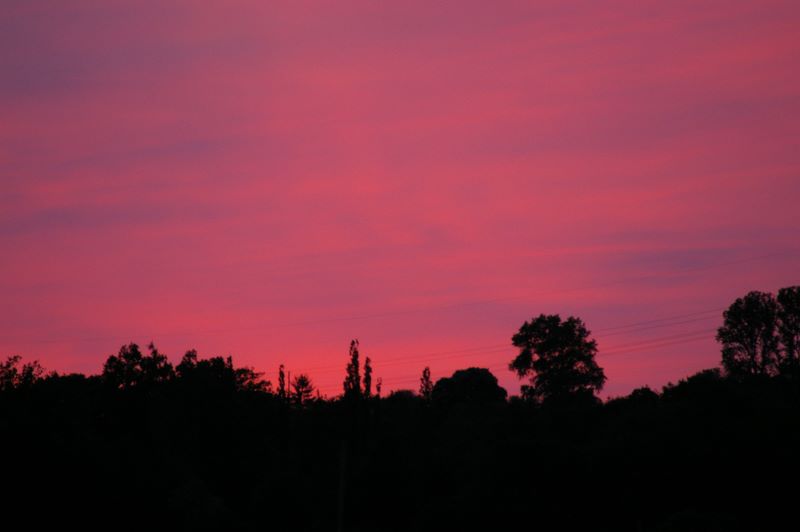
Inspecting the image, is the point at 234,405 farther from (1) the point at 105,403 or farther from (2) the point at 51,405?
(2) the point at 51,405

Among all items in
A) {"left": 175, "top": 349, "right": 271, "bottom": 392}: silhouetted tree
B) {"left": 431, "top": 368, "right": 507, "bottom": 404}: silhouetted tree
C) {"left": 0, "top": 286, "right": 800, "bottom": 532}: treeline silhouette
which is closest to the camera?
{"left": 0, "top": 286, "right": 800, "bottom": 532}: treeline silhouette

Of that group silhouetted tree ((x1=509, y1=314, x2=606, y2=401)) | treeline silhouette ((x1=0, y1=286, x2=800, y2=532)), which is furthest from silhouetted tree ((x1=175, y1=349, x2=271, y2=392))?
silhouetted tree ((x1=509, y1=314, x2=606, y2=401))

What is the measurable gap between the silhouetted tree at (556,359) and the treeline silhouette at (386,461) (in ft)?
48.3

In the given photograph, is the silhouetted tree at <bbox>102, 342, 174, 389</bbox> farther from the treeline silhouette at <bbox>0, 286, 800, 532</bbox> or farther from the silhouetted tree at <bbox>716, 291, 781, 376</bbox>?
the silhouetted tree at <bbox>716, 291, 781, 376</bbox>

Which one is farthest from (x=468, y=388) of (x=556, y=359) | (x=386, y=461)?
(x=386, y=461)

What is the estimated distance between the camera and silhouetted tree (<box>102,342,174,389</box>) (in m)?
128

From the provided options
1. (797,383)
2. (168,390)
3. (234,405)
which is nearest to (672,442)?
(797,383)

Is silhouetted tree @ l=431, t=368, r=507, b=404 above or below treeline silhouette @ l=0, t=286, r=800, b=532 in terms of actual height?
above

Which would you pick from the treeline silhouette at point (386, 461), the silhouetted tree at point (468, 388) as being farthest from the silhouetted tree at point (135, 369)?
the silhouetted tree at point (468, 388)

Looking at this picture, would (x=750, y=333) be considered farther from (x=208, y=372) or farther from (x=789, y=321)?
(x=208, y=372)

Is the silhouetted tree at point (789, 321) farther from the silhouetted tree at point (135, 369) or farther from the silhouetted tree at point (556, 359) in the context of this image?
the silhouetted tree at point (135, 369)

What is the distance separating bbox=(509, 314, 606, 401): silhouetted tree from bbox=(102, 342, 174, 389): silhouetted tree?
49365mm

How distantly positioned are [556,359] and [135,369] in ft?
192

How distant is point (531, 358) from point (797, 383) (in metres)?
52.4
